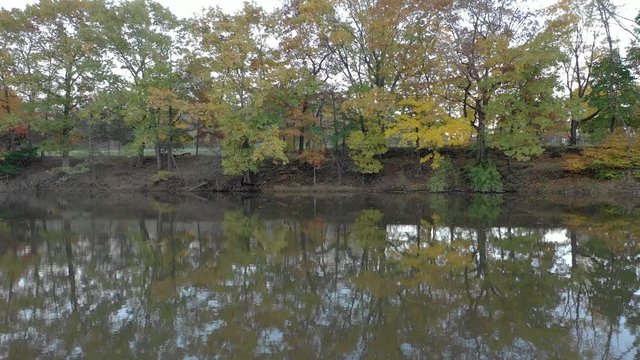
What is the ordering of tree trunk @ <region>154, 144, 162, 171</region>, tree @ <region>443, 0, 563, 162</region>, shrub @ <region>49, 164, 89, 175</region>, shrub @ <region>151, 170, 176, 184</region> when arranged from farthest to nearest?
tree trunk @ <region>154, 144, 162, 171</region>
shrub @ <region>49, 164, 89, 175</region>
shrub @ <region>151, 170, 176, 184</region>
tree @ <region>443, 0, 563, 162</region>

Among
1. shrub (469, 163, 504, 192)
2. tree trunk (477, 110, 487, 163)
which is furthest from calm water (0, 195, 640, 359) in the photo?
tree trunk (477, 110, 487, 163)

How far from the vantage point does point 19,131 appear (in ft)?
110

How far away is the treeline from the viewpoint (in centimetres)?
2567

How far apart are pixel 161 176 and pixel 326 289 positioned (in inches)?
995

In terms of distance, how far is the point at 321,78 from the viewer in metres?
30.3

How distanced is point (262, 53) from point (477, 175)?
47.8ft

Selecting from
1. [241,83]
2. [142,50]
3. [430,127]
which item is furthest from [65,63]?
[430,127]

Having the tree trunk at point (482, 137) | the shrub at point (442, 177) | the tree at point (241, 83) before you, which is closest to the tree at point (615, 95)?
the tree trunk at point (482, 137)

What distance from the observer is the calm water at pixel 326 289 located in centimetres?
569

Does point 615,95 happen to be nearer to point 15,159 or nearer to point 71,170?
point 71,170

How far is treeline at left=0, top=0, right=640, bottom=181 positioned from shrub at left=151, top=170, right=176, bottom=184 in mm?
2046

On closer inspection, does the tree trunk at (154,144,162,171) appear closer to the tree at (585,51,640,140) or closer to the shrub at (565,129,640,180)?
the shrub at (565,129,640,180)

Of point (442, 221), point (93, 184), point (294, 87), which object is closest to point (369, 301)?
point (442, 221)

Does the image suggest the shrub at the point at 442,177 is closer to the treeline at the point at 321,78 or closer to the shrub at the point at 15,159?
the treeline at the point at 321,78
